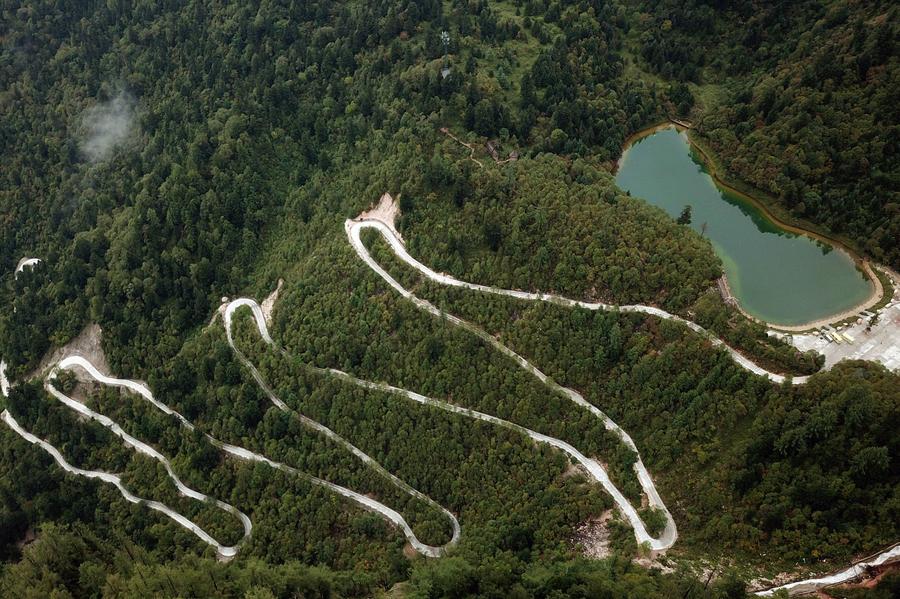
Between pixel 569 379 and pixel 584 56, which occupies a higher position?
pixel 584 56

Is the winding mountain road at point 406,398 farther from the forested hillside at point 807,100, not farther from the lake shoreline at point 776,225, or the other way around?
the forested hillside at point 807,100

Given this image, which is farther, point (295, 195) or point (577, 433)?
point (295, 195)

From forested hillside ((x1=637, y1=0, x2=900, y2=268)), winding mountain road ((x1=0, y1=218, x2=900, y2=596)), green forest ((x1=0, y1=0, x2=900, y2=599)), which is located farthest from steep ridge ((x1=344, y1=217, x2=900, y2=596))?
forested hillside ((x1=637, y1=0, x2=900, y2=268))

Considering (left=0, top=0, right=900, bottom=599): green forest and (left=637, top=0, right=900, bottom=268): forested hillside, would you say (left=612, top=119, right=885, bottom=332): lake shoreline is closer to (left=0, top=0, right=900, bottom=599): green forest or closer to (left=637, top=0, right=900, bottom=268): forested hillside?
(left=637, top=0, right=900, bottom=268): forested hillside

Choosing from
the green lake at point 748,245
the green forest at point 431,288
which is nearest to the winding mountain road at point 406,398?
the green forest at point 431,288

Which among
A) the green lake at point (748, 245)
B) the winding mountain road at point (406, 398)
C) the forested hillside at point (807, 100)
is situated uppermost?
the forested hillside at point (807, 100)

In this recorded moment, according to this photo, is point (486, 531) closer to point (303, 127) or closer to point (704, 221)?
point (704, 221)

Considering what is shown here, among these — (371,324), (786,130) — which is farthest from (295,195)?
(786,130)
